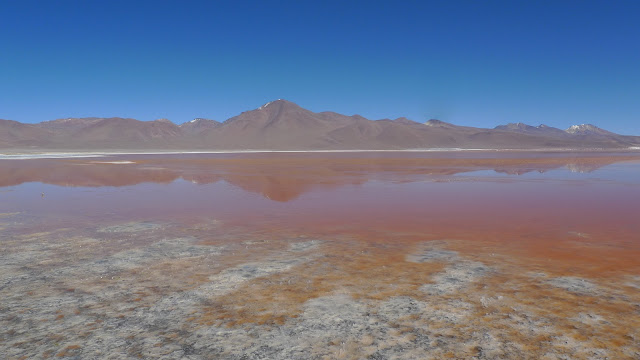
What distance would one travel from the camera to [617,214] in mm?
10484

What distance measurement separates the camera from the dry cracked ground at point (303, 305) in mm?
3746

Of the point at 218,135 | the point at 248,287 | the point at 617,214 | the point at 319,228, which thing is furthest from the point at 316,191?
the point at 218,135

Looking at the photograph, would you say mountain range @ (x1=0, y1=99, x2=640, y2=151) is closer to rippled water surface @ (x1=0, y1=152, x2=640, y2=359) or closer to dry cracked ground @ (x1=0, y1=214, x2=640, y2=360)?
rippled water surface @ (x1=0, y1=152, x2=640, y2=359)

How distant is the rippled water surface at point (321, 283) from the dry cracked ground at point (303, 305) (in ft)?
0.07

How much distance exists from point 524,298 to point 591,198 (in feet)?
34.7

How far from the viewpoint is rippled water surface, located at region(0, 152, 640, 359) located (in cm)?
383

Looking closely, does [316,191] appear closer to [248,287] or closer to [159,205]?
[159,205]

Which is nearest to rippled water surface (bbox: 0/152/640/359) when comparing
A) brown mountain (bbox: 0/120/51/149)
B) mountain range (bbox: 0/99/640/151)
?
mountain range (bbox: 0/99/640/151)

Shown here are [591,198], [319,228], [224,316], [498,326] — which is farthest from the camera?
[591,198]

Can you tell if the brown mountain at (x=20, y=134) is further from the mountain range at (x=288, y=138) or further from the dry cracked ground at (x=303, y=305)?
the dry cracked ground at (x=303, y=305)

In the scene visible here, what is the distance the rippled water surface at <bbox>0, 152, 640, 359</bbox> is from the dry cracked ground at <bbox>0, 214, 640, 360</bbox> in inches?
0.8

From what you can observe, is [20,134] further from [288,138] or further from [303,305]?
[303,305]

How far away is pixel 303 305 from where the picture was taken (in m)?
4.70

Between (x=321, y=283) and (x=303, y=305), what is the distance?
771 mm
